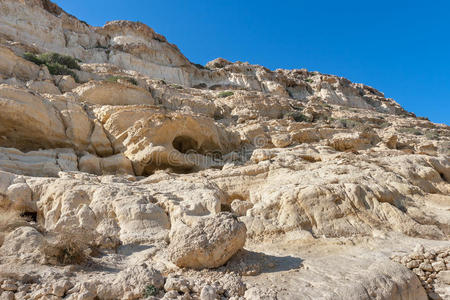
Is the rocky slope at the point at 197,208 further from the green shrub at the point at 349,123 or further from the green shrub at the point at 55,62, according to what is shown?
the green shrub at the point at 349,123

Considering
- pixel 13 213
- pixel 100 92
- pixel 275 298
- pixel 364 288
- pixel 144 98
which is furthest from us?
pixel 144 98

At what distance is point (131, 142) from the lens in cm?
1069

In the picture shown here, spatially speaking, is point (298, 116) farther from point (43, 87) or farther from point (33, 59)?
point (33, 59)

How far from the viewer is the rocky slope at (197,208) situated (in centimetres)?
379

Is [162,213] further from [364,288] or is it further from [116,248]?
[364,288]

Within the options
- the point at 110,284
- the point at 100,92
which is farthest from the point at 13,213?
the point at 100,92

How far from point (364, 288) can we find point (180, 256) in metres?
2.50

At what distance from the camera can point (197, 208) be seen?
21.0 ft

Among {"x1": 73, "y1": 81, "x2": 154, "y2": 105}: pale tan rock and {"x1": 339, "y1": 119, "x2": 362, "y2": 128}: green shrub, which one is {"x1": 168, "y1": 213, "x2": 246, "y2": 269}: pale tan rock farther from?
{"x1": 339, "y1": 119, "x2": 362, "y2": 128}: green shrub

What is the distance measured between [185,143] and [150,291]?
9.52m

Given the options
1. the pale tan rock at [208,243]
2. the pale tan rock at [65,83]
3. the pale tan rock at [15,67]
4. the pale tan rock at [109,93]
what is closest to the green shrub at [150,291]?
the pale tan rock at [208,243]

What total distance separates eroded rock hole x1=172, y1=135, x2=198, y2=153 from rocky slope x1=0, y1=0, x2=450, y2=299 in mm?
74

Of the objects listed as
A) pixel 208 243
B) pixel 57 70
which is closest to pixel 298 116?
pixel 57 70

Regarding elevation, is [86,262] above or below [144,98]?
below
